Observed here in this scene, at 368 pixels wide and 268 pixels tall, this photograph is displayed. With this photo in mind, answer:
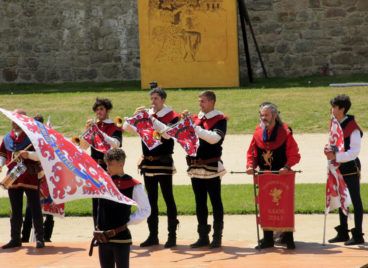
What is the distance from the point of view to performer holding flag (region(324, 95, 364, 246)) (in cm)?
1198

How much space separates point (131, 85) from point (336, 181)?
53.0ft

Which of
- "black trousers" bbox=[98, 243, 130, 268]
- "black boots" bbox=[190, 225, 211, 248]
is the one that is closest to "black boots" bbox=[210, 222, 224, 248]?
"black boots" bbox=[190, 225, 211, 248]

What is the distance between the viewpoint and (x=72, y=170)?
342 inches

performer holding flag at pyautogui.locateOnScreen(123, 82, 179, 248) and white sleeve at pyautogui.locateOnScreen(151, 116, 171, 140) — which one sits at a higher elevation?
white sleeve at pyautogui.locateOnScreen(151, 116, 171, 140)

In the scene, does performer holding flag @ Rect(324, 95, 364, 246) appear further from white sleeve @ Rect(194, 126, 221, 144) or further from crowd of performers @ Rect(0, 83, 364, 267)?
white sleeve @ Rect(194, 126, 221, 144)

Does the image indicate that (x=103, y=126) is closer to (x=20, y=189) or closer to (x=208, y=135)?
(x=20, y=189)

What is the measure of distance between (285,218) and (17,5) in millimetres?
19174

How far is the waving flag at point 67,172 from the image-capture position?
8.66m

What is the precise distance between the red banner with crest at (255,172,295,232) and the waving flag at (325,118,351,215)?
0.52 metres

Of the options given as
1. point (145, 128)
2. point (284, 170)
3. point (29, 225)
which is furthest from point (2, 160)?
point (284, 170)

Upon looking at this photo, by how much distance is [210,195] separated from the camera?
12.3 metres

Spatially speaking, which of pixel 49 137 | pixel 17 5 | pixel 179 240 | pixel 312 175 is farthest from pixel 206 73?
pixel 49 137

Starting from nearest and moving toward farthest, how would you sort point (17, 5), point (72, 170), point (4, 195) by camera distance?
point (72, 170) → point (4, 195) → point (17, 5)

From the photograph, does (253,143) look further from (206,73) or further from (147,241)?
(206,73)
